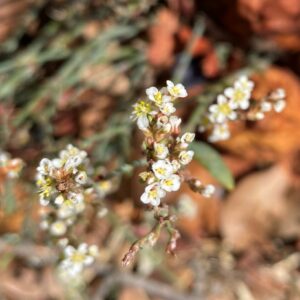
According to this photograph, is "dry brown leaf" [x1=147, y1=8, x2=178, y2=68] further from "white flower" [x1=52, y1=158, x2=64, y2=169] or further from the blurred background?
"white flower" [x1=52, y1=158, x2=64, y2=169]

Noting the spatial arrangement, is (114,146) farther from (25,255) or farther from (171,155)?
(171,155)

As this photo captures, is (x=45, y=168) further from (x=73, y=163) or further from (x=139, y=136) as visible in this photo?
(x=139, y=136)

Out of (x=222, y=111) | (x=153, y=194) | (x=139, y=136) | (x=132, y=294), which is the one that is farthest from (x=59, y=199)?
(x=132, y=294)

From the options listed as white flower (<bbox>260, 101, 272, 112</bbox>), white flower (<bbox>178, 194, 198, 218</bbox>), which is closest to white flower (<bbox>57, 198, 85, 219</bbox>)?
white flower (<bbox>260, 101, 272, 112</bbox>)

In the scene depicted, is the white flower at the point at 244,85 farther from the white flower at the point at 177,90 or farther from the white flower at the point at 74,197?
the white flower at the point at 74,197

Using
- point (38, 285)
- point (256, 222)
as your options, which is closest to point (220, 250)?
point (256, 222)

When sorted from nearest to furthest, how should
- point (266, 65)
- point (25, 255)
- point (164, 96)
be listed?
point (164, 96), point (266, 65), point (25, 255)
